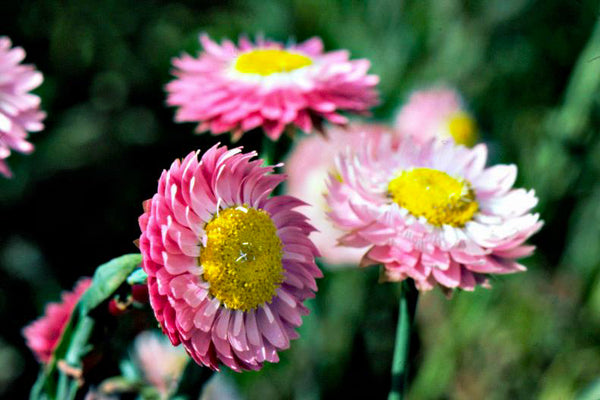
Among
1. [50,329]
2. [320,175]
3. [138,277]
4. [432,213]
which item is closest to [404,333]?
[432,213]

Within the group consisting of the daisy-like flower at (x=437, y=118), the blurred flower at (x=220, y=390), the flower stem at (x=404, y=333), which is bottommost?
the blurred flower at (x=220, y=390)

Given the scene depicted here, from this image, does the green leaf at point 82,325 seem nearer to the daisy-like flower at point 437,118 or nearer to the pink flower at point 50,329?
the pink flower at point 50,329

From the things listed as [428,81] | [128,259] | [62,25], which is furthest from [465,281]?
[62,25]

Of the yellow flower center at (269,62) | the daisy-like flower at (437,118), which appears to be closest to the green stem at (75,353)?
the yellow flower center at (269,62)

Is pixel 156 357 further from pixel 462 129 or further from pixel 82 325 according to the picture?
pixel 462 129

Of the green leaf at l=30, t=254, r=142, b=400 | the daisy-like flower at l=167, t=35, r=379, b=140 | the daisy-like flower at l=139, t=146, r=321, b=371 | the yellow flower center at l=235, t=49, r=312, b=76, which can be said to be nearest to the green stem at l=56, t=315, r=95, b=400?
the green leaf at l=30, t=254, r=142, b=400

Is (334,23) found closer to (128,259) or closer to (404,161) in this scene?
(404,161)

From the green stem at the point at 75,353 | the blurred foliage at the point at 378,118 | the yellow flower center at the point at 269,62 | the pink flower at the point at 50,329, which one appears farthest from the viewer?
the blurred foliage at the point at 378,118
